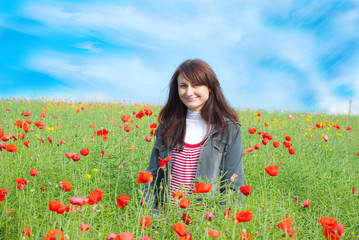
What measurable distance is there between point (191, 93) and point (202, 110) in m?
0.20

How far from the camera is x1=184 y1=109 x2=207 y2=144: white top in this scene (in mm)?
2461

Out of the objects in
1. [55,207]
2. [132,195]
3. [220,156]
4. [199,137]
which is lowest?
[132,195]

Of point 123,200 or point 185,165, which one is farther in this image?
point 185,165

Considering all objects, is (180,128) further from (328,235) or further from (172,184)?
(328,235)

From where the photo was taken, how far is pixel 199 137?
8.08 feet

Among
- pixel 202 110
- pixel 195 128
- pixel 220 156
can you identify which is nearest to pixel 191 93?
Answer: pixel 202 110

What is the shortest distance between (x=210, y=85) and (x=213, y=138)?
1.32 feet

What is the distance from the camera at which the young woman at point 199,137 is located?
2.34 m

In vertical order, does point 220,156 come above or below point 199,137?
below

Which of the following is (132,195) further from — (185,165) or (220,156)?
(220,156)

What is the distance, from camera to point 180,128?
246cm

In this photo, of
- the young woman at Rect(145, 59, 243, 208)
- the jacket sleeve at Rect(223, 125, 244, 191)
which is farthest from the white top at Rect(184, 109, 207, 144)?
the jacket sleeve at Rect(223, 125, 244, 191)

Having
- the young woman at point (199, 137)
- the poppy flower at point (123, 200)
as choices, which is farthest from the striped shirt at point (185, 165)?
the poppy flower at point (123, 200)

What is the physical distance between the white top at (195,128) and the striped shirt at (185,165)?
5 cm
